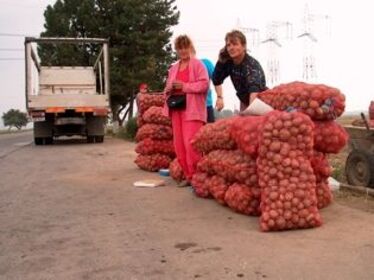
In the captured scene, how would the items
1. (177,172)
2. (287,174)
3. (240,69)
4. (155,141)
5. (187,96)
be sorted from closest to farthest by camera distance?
(287,174)
(240,69)
(187,96)
(177,172)
(155,141)

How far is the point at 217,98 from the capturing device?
7926 millimetres

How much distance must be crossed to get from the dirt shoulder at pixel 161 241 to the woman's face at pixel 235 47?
168cm

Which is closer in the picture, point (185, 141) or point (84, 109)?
point (185, 141)

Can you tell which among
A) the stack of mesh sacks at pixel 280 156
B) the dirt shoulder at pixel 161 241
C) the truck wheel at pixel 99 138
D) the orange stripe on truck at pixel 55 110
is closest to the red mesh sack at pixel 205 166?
the stack of mesh sacks at pixel 280 156

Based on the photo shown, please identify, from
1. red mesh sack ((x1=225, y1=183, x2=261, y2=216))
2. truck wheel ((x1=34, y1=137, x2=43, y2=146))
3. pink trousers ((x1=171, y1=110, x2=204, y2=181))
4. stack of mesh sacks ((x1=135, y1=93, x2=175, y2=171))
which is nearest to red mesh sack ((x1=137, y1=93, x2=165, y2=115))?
stack of mesh sacks ((x1=135, y1=93, x2=175, y2=171))

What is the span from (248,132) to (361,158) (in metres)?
2.87

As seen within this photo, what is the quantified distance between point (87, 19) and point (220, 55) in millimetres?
24896

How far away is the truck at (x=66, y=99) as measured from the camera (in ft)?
62.4

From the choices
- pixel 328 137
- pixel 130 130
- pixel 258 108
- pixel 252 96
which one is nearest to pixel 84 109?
pixel 130 130

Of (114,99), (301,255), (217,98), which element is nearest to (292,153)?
(301,255)

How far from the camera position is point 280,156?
5254 mm

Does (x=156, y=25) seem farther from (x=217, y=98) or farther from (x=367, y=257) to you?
(x=367, y=257)

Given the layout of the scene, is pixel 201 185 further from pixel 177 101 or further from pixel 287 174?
pixel 287 174

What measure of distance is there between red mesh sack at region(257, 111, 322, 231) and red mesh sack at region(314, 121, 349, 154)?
1.35 ft
